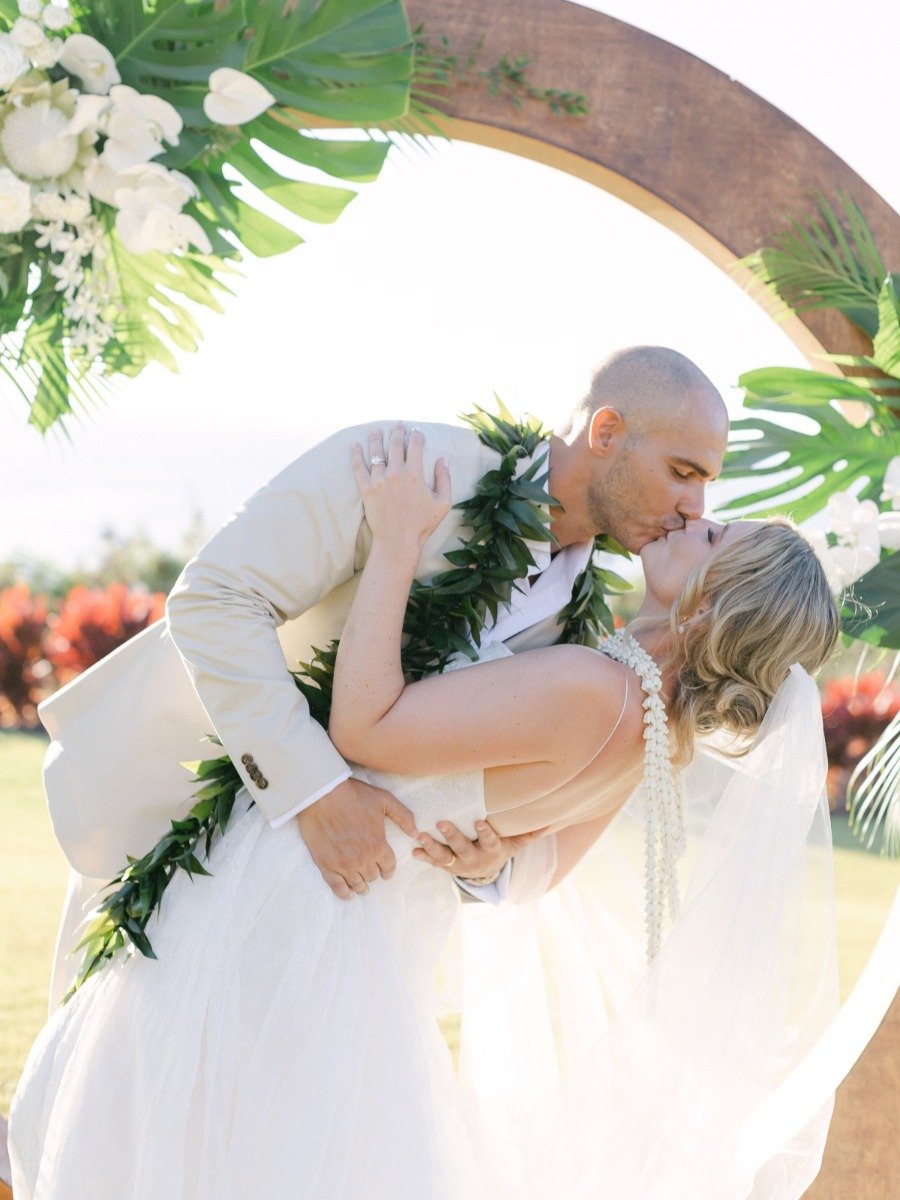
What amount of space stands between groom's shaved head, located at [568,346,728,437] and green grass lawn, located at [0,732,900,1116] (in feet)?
10.9

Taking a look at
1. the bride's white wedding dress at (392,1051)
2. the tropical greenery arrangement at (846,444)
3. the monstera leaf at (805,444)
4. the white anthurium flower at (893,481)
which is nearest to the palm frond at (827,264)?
the tropical greenery arrangement at (846,444)

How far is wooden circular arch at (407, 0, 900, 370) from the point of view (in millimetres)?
2930

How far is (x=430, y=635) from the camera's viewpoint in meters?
2.23

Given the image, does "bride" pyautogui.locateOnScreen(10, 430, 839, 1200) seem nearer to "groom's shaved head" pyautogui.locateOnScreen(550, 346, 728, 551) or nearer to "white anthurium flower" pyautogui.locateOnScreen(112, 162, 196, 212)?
"groom's shaved head" pyautogui.locateOnScreen(550, 346, 728, 551)

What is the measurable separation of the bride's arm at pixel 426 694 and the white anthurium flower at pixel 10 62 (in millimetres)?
804

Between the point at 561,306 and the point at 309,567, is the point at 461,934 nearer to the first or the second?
the point at 309,567

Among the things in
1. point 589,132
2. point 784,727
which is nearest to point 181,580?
point 784,727

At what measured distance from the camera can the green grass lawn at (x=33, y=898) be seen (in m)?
5.50

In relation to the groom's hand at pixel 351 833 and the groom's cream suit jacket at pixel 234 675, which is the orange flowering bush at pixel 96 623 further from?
the groom's hand at pixel 351 833

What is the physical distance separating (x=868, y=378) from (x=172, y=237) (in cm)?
177

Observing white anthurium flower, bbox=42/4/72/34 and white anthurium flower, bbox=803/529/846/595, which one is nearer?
white anthurium flower, bbox=42/4/72/34

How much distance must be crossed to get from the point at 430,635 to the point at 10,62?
1.14m

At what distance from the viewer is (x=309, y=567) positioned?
2.10m

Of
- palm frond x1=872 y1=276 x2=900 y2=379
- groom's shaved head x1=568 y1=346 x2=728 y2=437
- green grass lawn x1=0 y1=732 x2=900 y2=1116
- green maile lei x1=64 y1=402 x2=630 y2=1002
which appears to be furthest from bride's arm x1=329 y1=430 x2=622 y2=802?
green grass lawn x1=0 y1=732 x2=900 y2=1116
